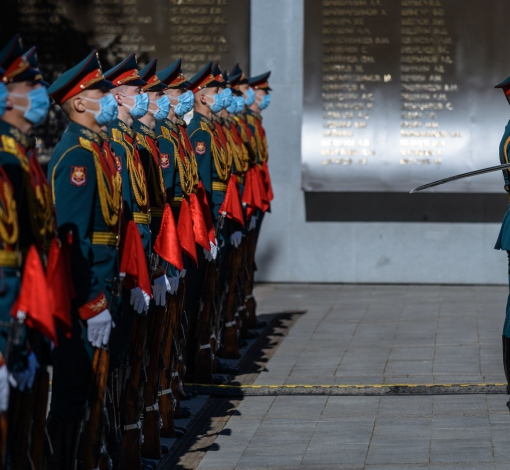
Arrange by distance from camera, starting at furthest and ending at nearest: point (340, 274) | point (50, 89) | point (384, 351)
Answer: point (340, 274) → point (384, 351) → point (50, 89)

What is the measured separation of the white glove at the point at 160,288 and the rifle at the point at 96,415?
112 centimetres

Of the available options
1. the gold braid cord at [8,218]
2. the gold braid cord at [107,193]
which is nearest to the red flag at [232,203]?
the gold braid cord at [107,193]

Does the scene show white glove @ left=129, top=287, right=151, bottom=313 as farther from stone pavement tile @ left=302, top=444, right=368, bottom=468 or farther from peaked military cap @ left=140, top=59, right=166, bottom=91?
peaked military cap @ left=140, top=59, right=166, bottom=91

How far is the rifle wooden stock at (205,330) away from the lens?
7.47 metres

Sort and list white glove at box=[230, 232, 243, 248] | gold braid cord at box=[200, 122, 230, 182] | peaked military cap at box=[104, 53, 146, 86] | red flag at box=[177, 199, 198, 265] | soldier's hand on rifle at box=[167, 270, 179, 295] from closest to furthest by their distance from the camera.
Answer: peaked military cap at box=[104, 53, 146, 86]
soldier's hand on rifle at box=[167, 270, 179, 295]
red flag at box=[177, 199, 198, 265]
gold braid cord at box=[200, 122, 230, 182]
white glove at box=[230, 232, 243, 248]

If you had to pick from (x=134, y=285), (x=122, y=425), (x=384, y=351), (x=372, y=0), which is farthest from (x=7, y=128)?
(x=372, y=0)

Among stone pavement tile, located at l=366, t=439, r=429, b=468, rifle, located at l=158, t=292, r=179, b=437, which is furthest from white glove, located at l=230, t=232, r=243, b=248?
stone pavement tile, located at l=366, t=439, r=429, b=468

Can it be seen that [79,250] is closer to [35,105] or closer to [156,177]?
[35,105]

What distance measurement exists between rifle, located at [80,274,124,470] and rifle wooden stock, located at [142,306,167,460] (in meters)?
0.95

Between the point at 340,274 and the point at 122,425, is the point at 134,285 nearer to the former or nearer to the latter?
the point at 122,425

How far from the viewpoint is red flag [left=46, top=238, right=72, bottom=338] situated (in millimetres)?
4129

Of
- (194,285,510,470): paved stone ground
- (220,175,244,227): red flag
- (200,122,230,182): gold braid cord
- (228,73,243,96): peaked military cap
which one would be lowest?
(194,285,510,470): paved stone ground

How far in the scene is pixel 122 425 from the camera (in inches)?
217

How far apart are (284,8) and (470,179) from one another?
8.70 feet
